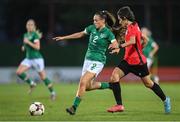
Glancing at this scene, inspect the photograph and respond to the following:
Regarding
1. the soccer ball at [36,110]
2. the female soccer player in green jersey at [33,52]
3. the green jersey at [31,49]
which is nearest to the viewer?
the soccer ball at [36,110]

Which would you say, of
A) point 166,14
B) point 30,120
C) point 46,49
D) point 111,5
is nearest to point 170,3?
point 166,14

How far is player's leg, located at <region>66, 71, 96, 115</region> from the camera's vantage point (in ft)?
48.8

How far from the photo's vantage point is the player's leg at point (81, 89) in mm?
14866

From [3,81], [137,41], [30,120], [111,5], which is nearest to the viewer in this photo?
[30,120]

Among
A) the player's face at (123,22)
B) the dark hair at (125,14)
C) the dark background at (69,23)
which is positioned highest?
the dark hair at (125,14)

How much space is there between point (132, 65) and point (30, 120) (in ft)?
9.76

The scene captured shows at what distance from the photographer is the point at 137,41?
15531 millimetres

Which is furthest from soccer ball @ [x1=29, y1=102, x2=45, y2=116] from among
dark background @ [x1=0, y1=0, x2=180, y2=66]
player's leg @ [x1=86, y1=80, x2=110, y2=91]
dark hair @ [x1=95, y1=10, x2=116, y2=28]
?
Result: dark background @ [x1=0, y1=0, x2=180, y2=66]

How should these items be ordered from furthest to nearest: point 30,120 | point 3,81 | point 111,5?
point 111,5 → point 3,81 → point 30,120

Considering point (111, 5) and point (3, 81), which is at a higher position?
point (111, 5)

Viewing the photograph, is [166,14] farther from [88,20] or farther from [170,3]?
[88,20]

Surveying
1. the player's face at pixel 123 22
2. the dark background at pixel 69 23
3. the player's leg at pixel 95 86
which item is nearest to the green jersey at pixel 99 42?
the player's face at pixel 123 22

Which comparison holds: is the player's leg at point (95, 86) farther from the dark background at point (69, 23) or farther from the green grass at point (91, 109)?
the dark background at point (69, 23)

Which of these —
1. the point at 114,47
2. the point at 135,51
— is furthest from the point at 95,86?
the point at 114,47
